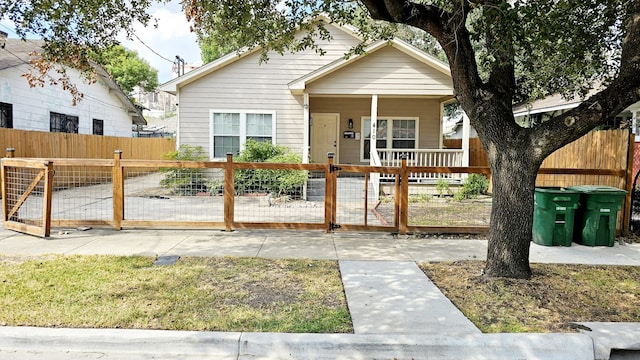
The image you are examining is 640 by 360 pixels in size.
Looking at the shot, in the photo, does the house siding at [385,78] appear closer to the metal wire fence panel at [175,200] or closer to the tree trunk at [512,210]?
the metal wire fence panel at [175,200]

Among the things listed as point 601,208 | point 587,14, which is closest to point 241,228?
point 601,208

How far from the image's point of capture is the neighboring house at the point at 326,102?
12711 mm

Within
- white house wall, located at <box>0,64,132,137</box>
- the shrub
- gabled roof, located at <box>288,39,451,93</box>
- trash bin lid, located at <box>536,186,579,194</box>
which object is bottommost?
the shrub

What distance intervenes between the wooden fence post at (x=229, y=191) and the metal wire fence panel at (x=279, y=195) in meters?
2.05

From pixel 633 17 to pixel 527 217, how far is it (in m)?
2.50

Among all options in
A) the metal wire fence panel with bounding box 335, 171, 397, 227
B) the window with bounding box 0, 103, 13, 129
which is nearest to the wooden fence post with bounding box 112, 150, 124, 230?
the metal wire fence panel with bounding box 335, 171, 397, 227

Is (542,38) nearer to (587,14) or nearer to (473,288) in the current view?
(587,14)

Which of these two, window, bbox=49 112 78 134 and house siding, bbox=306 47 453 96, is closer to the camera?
house siding, bbox=306 47 453 96

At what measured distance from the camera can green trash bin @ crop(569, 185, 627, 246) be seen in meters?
6.41

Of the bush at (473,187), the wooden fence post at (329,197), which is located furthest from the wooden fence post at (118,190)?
the bush at (473,187)

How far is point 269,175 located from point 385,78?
4.73 meters

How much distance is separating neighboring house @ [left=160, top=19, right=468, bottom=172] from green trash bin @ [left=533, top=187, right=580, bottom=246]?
6218mm

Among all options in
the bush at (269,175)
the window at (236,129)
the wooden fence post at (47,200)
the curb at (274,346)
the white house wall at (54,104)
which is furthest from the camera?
the window at (236,129)

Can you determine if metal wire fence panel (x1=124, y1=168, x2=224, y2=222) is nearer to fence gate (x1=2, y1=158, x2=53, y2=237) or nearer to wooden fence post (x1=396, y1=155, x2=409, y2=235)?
fence gate (x1=2, y1=158, x2=53, y2=237)
